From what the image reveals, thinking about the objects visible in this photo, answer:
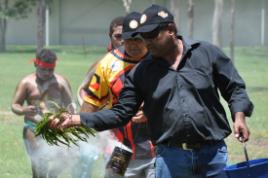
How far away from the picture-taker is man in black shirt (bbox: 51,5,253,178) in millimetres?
5262

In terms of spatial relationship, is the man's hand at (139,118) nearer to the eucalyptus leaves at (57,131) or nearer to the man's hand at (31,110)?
the eucalyptus leaves at (57,131)

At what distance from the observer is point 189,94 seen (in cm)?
527

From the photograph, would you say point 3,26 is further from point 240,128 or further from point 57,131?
point 240,128

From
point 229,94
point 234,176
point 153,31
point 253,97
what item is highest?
point 153,31

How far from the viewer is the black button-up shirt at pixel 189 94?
17.3ft

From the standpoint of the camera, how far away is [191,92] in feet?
17.3

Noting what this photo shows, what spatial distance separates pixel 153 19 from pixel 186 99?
0.54 meters

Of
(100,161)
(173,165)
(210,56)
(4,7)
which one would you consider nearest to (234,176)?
(173,165)

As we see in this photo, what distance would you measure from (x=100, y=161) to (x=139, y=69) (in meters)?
2.55

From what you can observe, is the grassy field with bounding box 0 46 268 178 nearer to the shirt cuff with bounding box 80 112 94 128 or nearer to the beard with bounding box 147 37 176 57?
the shirt cuff with bounding box 80 112 94 128

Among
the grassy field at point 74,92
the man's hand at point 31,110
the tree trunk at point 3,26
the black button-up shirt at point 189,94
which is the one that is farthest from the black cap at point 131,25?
the tree trunk at point 3,26

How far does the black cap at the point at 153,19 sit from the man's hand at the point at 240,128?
0.73m

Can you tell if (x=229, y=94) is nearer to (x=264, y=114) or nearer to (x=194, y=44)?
(x=194, y=44)

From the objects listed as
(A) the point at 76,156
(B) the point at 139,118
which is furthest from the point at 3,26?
(B) the point at 139,118
